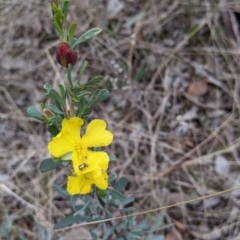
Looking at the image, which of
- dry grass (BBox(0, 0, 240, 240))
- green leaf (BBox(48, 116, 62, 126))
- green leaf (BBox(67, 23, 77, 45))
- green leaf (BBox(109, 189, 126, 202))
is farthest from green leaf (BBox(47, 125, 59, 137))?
dry grass (BBox(0, 0, 240, 240))

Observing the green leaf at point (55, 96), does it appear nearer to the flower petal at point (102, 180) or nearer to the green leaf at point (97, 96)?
the green leaf at point (97, 96)

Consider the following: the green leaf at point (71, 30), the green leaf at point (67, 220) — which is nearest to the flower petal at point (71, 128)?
the green leaf at point (71, 30)

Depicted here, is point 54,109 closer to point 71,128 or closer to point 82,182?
point 71,128

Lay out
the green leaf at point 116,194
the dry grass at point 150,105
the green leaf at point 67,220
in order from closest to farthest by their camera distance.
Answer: the green leaf at point 116,194 < the green leaf at point 67,220 < the dry grass at point 150,105

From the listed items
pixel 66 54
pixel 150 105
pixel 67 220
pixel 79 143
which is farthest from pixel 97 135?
pixel 150 105

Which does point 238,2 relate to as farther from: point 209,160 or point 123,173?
point 123,173

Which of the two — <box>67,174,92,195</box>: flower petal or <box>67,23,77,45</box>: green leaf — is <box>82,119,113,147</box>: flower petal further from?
<box>67,23,77,45</box>: green leaf
